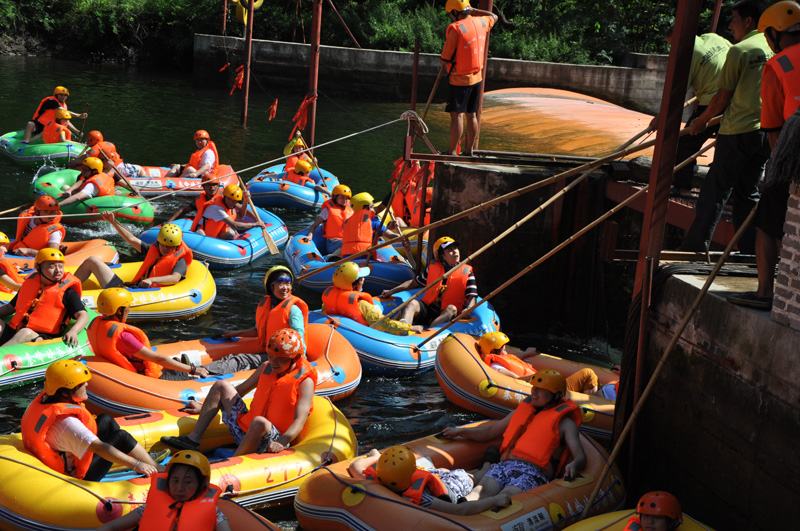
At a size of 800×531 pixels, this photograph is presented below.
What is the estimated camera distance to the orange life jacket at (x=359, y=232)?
1386 cm

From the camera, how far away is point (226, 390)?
8.40 metres

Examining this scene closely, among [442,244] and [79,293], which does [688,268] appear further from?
[79,293]

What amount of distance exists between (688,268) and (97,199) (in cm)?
1103

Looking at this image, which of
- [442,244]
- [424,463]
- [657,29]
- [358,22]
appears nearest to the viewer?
[424,463]

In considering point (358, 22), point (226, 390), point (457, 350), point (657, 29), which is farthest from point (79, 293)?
point (358, 22)

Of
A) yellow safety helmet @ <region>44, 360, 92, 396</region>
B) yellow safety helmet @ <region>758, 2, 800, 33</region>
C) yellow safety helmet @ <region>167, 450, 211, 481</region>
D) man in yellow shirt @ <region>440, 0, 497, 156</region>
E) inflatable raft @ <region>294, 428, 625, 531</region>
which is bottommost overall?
inflatable raft @ <region>294, 428, 625, 531</region>

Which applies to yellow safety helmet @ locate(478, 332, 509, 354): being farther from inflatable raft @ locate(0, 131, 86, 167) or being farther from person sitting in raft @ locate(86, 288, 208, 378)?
inflatable raft @ locate(0, 131, 86, 167)

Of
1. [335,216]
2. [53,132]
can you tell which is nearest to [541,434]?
[335,216]

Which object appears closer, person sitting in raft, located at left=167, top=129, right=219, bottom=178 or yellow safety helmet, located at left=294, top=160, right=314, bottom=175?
person sitting in raft, located at left=167, top=129, right=219, bottom=178

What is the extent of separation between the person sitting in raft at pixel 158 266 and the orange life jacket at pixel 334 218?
2631 millimetres

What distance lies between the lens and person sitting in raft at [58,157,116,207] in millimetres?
16312

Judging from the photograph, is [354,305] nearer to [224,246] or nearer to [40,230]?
[224,246]

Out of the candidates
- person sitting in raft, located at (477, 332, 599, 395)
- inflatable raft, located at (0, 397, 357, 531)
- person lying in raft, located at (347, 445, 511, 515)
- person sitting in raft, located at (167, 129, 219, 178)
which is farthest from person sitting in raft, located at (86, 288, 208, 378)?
person sitting in raft, located at (167, 129, 219, 178)

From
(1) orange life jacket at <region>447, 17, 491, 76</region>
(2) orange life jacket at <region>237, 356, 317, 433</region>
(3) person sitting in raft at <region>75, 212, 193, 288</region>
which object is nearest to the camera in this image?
(2) orange life jacket at <region>237, 356, 317, 433</region>
